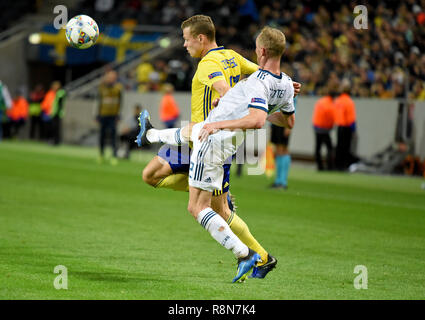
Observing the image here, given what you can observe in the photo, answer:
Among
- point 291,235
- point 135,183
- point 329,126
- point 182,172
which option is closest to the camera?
point 182,172

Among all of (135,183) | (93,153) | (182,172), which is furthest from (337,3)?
(182,172)

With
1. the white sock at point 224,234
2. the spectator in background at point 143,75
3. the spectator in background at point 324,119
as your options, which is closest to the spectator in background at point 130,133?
the spectator in background at point 143,75

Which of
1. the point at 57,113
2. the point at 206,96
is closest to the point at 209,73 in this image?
the point at 206,96

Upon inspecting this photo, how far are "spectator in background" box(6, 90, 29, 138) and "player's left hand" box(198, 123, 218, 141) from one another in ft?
88.0

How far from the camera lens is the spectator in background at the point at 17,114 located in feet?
105

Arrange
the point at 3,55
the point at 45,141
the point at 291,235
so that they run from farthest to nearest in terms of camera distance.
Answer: the point at 3,55, the point at 45,141, the point at 291,235

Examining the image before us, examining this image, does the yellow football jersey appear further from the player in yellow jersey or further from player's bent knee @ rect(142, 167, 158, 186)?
player's bent knee @ rect(142, 167, 158, 186)

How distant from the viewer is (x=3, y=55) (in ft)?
112

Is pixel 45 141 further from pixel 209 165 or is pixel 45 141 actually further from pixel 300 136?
pixel 209 165

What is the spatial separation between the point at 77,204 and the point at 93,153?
13285 millimetres

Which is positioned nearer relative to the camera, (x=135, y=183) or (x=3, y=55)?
(x=135, y=183)

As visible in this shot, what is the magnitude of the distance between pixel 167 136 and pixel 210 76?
752mm
